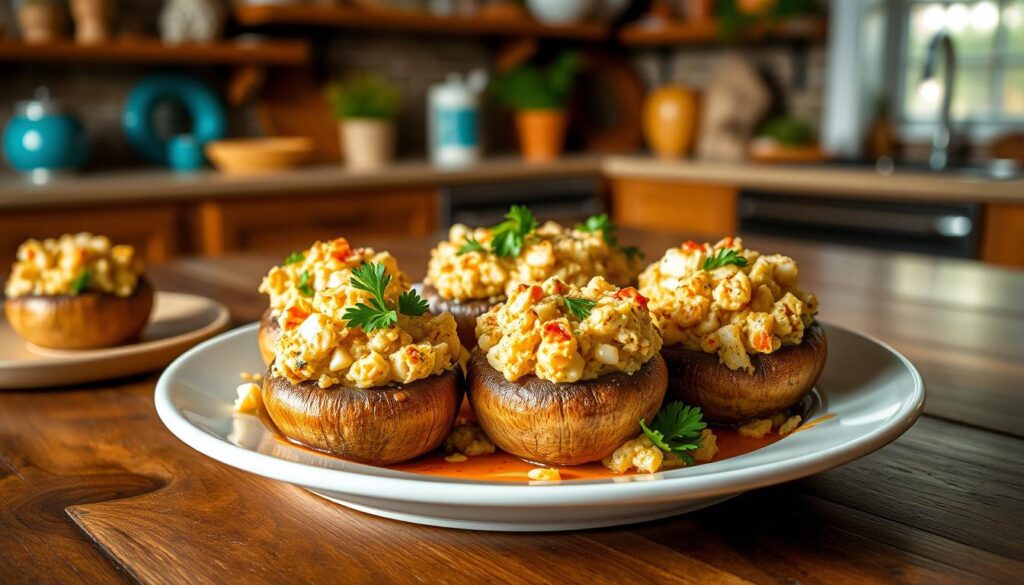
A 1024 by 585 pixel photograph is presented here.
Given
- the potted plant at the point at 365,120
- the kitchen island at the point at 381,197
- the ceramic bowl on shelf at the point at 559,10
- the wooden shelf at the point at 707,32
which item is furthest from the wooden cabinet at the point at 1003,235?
the potted plant at the point at 365,120

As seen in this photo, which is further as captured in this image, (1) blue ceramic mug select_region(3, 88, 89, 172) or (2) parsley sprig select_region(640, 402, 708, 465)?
(1) blue ceramic mug select_region(3, 88, 89, 172)

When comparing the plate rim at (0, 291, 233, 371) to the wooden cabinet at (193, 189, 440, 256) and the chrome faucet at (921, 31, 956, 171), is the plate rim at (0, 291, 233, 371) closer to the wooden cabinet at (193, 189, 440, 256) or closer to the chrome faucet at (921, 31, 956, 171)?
the wooden cabinet at (193, 189, 440, 256)

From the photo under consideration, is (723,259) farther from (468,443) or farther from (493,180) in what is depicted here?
(493,180)

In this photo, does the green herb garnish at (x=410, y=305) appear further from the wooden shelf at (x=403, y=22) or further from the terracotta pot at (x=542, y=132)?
the terracotta pot at (x=542, y=132)

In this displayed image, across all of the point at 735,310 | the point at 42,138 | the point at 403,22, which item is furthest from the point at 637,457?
the point at 403,22

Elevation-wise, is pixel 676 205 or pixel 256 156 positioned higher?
pixel 256 156

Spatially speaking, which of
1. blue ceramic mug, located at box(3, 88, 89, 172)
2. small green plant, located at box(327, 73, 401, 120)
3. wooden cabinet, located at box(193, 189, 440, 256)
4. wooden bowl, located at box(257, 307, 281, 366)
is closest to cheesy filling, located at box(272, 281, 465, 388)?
wooden bowl, located at box(257, 307, 281, 366)

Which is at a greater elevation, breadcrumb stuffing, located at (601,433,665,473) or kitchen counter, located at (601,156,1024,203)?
breadcrumb stuffing, located at (601,433,665,473)
